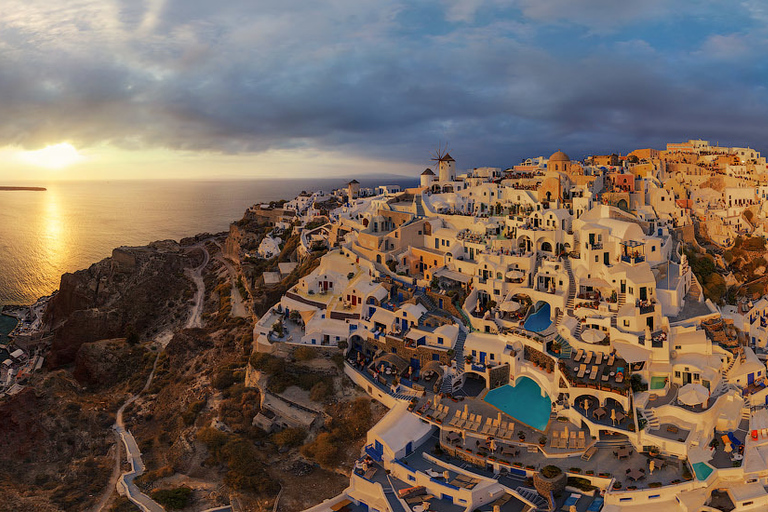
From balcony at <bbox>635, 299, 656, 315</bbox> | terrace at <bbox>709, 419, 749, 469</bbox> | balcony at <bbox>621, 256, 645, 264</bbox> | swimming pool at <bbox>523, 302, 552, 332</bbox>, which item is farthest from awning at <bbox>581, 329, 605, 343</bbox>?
terrace at <bbox>709, 419, 749, 469</bbox>

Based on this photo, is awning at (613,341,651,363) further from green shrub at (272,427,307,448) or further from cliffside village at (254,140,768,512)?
green shrub at (272,427,307,448)

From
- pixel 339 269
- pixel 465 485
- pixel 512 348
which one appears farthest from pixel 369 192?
pixel 465 485

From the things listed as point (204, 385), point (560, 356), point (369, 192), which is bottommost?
point (204, 385)

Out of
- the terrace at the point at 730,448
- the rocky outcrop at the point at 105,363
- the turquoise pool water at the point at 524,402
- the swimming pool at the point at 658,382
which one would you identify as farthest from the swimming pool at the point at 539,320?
the rocky outcrop at the point at 105,363

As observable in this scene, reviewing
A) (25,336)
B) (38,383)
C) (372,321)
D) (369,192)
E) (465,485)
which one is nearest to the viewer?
(465,485)

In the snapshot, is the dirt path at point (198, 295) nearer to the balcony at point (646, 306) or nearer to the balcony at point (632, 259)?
the balcony at point (632, 259)

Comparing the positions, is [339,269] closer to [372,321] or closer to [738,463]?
[372,321]

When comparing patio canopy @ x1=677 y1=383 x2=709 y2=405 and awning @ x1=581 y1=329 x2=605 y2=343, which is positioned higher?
awning @ x1=581 y1=329 x2=605 y2=343
